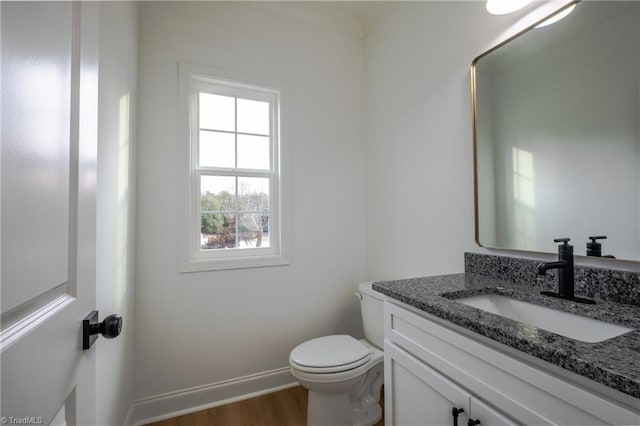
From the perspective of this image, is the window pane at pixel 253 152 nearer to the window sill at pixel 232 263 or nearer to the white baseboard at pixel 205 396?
the window sill at pixel 232 263

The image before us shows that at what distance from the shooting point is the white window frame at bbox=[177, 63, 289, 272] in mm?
1766

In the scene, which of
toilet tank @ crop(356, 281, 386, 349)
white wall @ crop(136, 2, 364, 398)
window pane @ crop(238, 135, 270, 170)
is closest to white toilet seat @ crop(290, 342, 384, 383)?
toilet tank @ crop(356, 281, 386, 349)

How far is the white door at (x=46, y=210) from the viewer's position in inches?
14.4

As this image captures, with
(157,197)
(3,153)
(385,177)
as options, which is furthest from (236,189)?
(3,153)

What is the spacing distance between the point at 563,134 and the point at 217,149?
1872mm

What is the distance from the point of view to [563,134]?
108 cm

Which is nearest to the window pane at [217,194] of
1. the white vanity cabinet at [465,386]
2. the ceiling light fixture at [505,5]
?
the white vanity cabinet at [465,386]

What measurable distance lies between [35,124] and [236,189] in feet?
5.22

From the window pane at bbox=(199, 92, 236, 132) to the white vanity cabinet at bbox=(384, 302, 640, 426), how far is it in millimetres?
1607

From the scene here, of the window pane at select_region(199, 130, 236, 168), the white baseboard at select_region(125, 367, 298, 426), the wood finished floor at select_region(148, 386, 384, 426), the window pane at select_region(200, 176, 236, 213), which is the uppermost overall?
the window pane at select_region(199, 130, 236, 168)

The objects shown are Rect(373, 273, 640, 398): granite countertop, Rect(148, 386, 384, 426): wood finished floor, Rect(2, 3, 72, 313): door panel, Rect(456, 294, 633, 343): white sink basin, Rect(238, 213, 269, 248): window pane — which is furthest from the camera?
Rect(238, 213, 269, 248): window pane

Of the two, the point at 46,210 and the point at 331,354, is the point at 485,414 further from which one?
the point at 46,210

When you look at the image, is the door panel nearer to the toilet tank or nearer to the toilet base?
the toilet base

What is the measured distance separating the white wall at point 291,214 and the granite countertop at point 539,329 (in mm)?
1033
